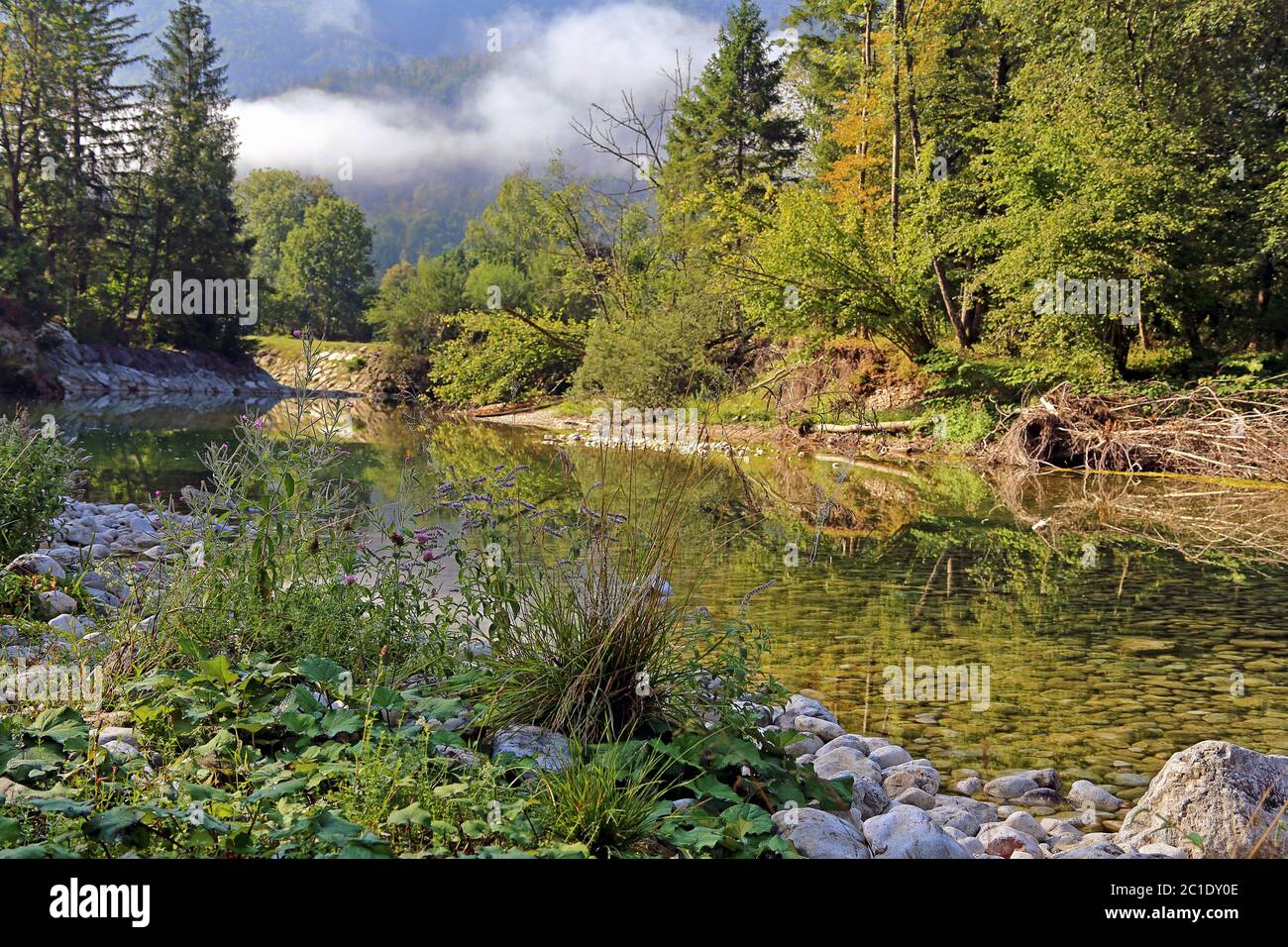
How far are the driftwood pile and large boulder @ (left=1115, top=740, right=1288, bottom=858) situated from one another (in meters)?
11.2

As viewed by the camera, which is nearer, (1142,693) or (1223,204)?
(1142,693)

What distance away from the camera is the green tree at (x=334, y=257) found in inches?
2420

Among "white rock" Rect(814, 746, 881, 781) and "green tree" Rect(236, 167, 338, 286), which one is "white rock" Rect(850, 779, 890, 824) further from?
"green tree" Rect(236, 167, 338, 286)

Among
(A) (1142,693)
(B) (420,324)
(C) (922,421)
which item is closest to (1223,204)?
(C) (922,421)

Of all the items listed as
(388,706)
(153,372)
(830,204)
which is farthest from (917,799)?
(153,372)

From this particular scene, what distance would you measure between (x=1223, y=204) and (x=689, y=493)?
55.0 feet

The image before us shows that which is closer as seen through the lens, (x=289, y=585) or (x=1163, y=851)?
(x=1163, y=851)

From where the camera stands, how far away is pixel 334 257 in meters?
64.8

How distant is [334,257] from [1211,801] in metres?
68.6

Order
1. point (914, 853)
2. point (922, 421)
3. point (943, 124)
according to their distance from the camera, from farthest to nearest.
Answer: point (943, 124)
point (922, 421)
point (914, 853)

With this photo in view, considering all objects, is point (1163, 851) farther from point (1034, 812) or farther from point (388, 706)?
point (388, 706)

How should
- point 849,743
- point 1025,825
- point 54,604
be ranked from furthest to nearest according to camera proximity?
point 54,604 < point 849,743 < point 1025,825

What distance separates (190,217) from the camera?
117 ft
